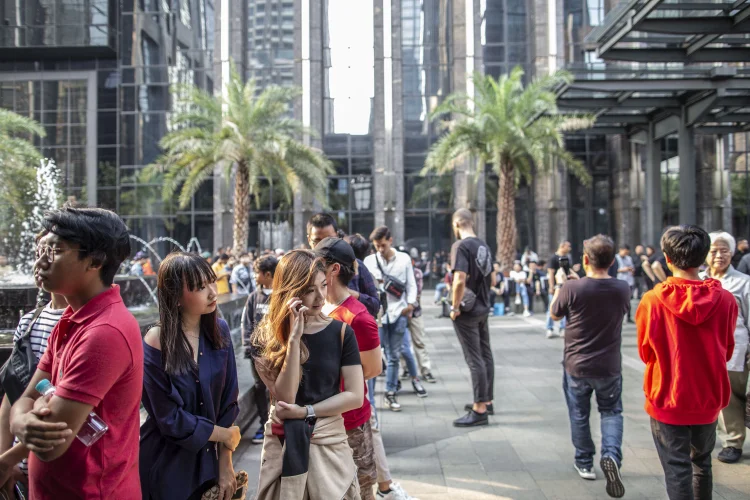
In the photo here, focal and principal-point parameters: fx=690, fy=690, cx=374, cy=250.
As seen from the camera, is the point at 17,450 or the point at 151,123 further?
the point at 151,123

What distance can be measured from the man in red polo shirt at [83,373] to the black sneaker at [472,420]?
16.5ft

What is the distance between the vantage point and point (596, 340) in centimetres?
523

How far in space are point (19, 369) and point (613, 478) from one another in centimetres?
399

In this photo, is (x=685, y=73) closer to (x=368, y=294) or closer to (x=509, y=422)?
(x=509, y=422)

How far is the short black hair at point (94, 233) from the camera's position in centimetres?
221

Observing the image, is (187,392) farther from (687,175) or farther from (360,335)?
(687,175)

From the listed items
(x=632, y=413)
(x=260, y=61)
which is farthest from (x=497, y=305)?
(x=260, y=61)

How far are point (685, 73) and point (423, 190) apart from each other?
53.2 ft

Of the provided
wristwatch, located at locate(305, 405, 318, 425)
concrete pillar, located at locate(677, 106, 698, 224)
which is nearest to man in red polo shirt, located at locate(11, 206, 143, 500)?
wristwatch, located at locate(305, 405, 318, 425)

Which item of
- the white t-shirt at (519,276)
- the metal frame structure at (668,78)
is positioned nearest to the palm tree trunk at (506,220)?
the metal frame structure at (668,78)

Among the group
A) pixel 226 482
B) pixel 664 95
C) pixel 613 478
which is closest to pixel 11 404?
pixel 226 482

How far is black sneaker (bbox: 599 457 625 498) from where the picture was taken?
193 inches

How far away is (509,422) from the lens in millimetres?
7133

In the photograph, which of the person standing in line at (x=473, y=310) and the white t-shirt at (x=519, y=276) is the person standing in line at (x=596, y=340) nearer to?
the person standing in line at (x=473, y=310)
